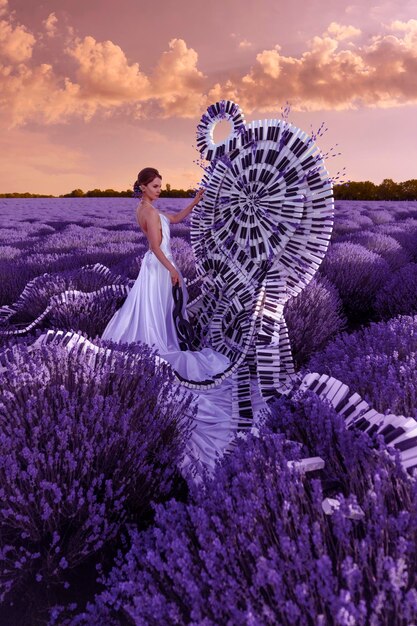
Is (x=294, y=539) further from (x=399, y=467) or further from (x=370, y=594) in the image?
(x=399, y=467)

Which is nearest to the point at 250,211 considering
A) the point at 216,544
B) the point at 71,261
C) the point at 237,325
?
the point at 237,325

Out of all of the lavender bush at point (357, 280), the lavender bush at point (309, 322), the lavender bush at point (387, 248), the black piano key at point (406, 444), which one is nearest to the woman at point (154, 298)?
the lavender bush at point (309, 322)

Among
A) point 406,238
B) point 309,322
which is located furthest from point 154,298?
point 406,238

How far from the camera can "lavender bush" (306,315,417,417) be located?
1.83 meters

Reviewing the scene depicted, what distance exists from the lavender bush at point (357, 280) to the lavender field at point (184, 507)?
251 cm

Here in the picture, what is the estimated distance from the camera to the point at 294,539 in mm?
1131

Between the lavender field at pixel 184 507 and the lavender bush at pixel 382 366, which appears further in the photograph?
the lavender bush at pixel 382 366

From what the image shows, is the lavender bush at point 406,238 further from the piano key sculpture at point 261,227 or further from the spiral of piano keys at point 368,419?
the spiral of piano keys at point 368,419

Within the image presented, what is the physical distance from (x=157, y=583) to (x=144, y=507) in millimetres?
730

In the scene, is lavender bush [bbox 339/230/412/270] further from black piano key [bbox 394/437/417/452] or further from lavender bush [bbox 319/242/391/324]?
black piano key [bbox 394/437/417/452]

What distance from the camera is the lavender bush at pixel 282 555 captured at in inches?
36.1

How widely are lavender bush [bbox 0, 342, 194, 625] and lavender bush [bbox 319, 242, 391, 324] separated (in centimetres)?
368

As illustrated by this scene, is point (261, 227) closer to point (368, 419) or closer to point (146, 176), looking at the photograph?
point (146, 176)

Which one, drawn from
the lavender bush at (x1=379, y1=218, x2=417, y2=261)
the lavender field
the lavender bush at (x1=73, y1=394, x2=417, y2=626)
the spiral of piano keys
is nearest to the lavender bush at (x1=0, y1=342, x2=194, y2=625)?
the lavender field
